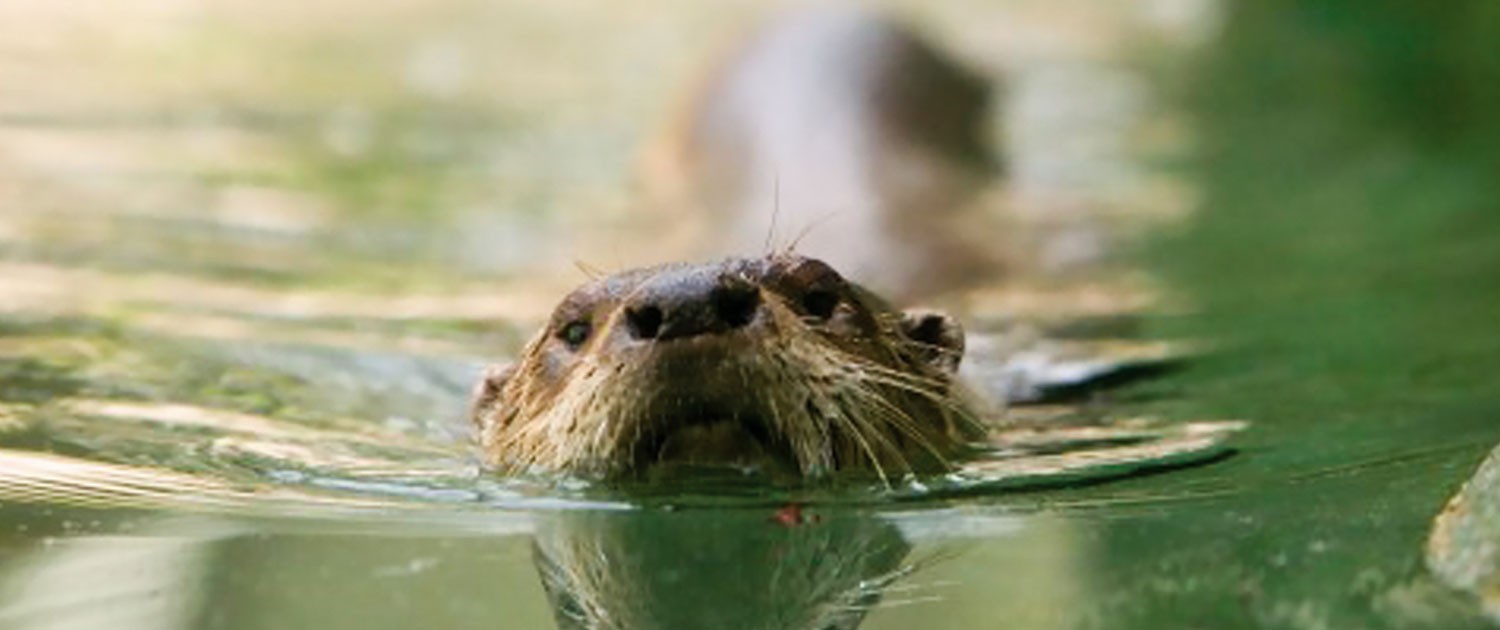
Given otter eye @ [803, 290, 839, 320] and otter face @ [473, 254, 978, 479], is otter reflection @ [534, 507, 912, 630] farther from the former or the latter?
otter eye @ [803, 290, 839, 320]

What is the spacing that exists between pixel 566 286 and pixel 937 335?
226cm

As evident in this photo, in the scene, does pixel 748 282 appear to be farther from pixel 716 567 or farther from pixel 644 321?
pixel 716 567

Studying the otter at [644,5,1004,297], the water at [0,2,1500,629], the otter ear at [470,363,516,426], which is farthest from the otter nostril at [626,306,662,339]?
the otter at [644,5,1004,297]

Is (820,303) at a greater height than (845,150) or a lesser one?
lesser

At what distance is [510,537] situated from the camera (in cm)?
316

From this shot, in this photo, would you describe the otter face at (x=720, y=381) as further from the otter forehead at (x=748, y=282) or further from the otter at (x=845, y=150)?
the otter at (x=845, y=150)

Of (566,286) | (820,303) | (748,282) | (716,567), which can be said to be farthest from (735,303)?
(566,286)

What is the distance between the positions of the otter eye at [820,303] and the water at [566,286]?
1.07 feet

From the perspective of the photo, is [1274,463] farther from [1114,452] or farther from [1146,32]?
[1146,32]

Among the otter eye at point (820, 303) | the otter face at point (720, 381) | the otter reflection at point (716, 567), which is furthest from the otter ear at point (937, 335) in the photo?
the otter reflection at point (716, 567)

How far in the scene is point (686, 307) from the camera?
3354 mm

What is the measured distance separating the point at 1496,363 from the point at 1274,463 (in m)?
1.34

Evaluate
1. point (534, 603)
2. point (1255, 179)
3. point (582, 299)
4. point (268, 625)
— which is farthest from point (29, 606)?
point (1255, 179)

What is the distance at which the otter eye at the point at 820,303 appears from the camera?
148 inches
